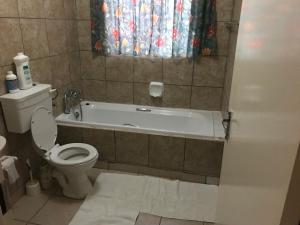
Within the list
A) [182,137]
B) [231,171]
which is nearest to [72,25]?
[182,137]

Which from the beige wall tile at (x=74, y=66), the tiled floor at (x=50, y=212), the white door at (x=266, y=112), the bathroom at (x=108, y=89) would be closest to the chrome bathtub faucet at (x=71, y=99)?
the bathroom at (x=108, y=89)

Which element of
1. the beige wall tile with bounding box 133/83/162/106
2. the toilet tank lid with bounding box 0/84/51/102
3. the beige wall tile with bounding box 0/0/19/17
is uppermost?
the beige wall tile with bounding box 0/0/19/17

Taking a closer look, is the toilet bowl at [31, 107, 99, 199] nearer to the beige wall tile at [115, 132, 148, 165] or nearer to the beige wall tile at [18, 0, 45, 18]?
the beige wall tile at [115, 132, 148, 165]

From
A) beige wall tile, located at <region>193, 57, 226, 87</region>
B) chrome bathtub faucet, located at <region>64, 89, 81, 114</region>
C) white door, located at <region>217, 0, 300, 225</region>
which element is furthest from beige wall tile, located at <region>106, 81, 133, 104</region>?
white door, located at <region>217, 0, 300, 225</region>

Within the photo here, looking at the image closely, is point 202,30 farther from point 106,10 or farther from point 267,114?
point 267,114

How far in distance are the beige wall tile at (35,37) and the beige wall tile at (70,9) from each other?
474 millimetres

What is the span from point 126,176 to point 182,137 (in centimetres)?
69

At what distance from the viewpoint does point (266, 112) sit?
0.65 m

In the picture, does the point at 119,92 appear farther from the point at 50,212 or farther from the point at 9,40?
the point at 50,212

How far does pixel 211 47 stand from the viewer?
2.69 meters

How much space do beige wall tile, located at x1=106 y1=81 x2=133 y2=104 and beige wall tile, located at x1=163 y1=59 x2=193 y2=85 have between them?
0.48 metres

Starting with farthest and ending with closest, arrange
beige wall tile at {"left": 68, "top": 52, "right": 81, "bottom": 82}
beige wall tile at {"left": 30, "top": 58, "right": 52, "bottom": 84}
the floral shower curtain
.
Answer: beige wall tile at {"left": 68, "top": 52, "right": 81, "bottom": 82}
the floral shower curtain
beige wall tile at {"left": 30, "top": 58, "right": 52, "bottom": 84}

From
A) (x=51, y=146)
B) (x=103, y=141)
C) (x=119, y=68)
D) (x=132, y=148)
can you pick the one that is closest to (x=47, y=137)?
(x=51, y=146)

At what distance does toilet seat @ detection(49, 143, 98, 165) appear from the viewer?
209 cm
